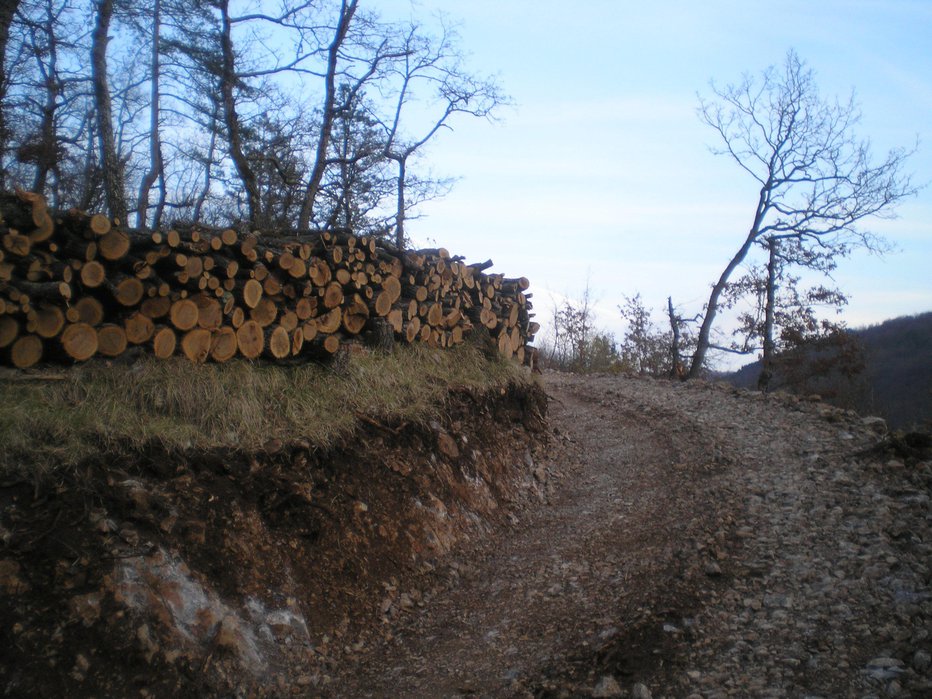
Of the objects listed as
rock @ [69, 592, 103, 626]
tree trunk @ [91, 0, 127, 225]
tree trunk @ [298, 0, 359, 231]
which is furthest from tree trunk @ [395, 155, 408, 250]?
rock @ [69, 592, 103, 626]

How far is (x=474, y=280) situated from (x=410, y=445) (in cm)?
297

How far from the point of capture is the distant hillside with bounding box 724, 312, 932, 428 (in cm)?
1716

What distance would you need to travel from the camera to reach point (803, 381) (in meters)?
20.9

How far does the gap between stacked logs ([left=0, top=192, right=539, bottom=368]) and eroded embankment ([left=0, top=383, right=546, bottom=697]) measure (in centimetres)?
104

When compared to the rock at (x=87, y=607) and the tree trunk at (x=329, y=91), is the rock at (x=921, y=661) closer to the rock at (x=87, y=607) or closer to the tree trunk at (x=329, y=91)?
the rock at (x=87, y=607)

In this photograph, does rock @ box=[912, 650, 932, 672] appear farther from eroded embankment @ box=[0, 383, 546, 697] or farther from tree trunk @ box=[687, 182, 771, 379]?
tree trunk @ box=[687, 182, 771, 379]

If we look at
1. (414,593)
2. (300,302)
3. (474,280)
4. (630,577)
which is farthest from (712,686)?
(474,280)

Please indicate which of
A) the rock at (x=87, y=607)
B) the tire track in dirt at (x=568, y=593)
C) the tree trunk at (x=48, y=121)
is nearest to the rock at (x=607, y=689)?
the tire track in dirt at (x=568, y=593)

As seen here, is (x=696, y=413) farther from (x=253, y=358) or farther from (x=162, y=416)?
(x=162, y=416)

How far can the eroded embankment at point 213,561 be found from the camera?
314 cm

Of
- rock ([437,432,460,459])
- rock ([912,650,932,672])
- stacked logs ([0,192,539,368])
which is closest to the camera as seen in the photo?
rock ([912,650,932,672])

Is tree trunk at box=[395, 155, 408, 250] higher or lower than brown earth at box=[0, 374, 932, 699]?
higher

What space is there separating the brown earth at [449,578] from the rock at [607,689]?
0.01 meters

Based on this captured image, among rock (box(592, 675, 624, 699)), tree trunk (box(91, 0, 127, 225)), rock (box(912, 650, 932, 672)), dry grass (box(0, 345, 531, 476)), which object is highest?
tree trunk (box(91, 0, 127, 225))
